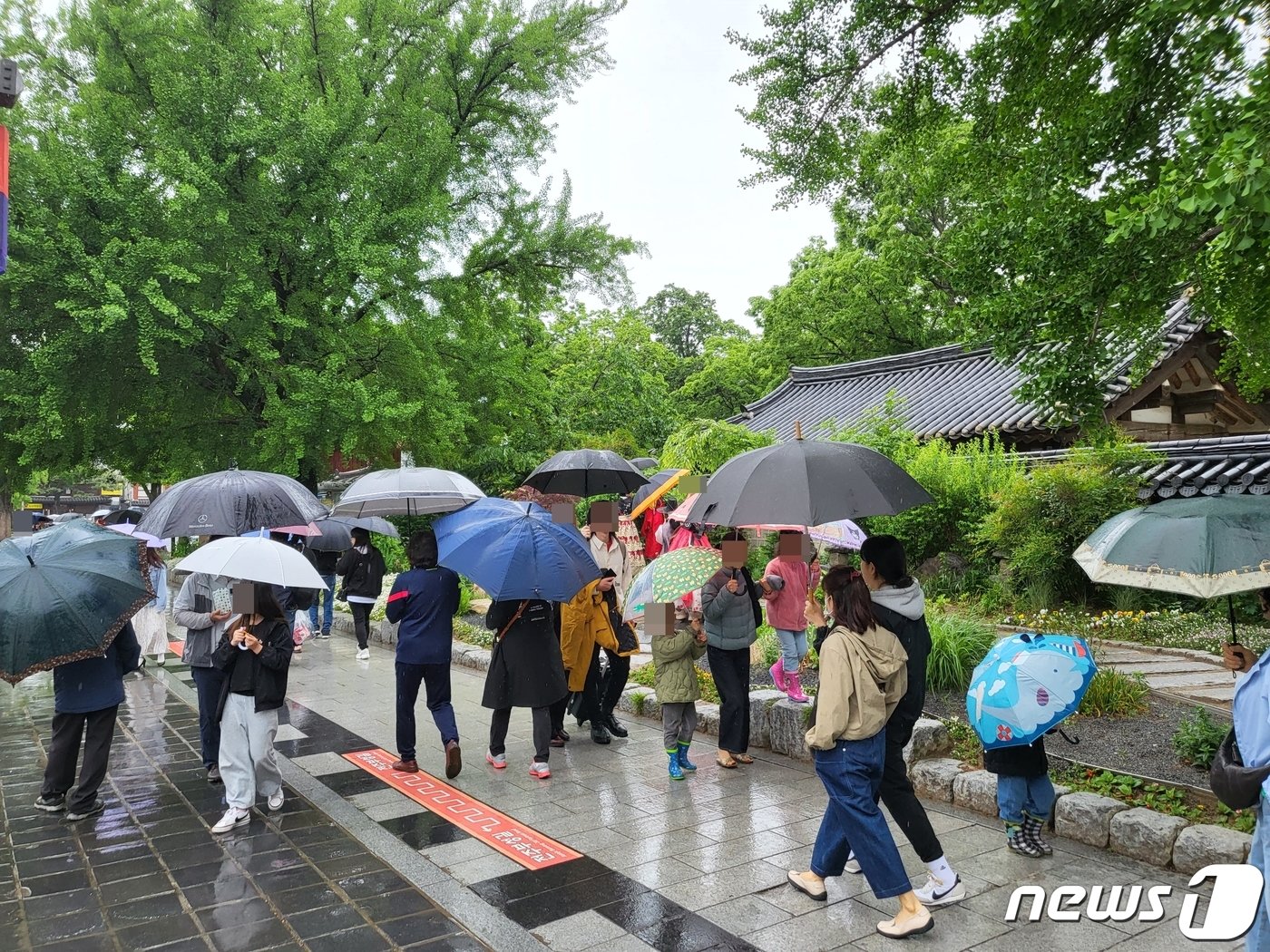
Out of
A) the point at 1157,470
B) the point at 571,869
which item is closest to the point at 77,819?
the point at 571,869

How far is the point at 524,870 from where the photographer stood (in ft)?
16.6

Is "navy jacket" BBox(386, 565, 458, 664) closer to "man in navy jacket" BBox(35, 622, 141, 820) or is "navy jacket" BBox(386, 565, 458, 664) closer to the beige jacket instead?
"man in navy jacket" BBox(35, 622, 141, 820)

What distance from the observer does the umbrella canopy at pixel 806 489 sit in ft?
14.5

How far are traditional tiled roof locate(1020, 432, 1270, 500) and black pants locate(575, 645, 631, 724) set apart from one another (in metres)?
6.75

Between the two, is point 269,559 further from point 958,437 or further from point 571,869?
point 958,437

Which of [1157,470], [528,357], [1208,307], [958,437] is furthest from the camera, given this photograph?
[528,357]

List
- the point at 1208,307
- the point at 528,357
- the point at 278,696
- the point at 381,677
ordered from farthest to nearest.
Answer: the point at 528,357 → the point at 381,677 → the point at 278,696 → the point at 1208,307

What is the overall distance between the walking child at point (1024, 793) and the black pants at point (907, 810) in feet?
2.76

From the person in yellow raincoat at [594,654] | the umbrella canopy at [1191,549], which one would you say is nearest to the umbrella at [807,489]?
the umbrella canopy at [1191,549]

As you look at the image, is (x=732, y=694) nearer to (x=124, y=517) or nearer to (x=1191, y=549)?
(x=1191, y=549)

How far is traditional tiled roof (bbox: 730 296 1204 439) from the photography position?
1494cm

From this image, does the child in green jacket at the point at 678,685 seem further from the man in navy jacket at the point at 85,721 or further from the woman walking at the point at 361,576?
the woman walking at the point at 361,576

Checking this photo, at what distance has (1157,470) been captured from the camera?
408 inches

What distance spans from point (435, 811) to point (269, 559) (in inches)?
82.2
